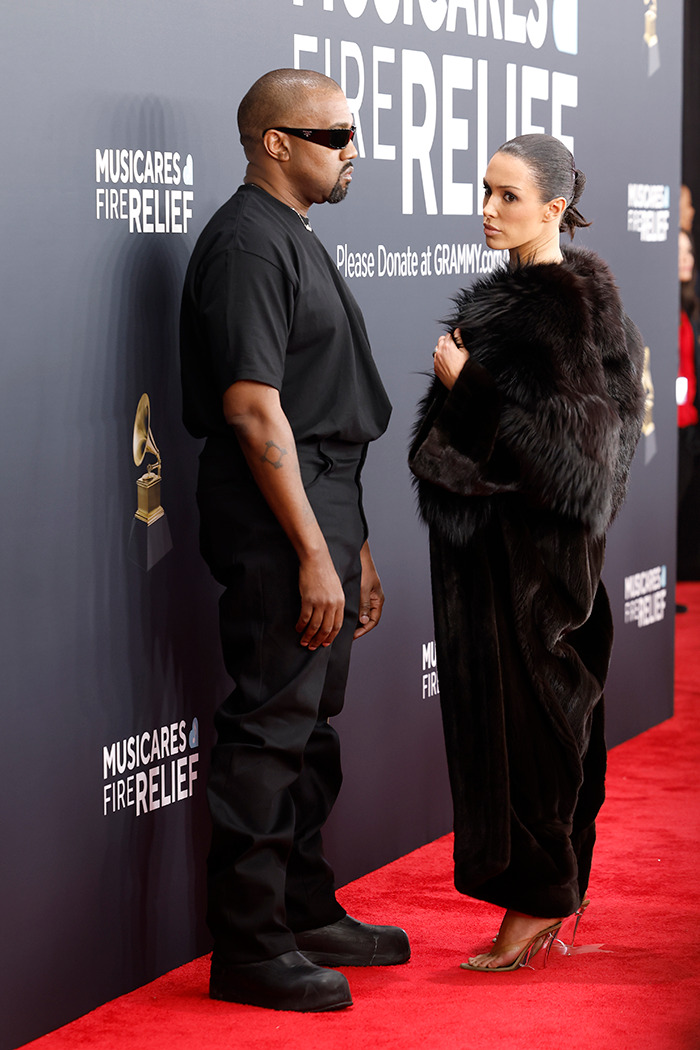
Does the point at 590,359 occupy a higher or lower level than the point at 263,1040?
higher

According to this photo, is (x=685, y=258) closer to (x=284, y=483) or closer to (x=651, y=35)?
(x=651, y=35)

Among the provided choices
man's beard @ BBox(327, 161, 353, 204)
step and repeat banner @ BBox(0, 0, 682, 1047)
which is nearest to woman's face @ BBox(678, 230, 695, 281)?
step and repeat banner @ BBox(0, 0, 682, 1047)

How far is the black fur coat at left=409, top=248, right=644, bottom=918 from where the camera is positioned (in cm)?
302

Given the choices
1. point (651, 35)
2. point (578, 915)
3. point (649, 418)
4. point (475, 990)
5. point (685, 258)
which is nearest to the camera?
point (475, 990)

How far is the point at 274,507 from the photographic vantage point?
2.86 m

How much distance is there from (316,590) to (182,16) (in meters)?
1.18

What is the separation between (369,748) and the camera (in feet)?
13.0

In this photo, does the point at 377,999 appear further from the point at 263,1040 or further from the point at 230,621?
the point at 230,621

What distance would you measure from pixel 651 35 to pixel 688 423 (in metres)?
2.96

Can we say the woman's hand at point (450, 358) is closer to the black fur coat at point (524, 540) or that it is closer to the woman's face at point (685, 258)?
the black fur coat at point (524, 540)

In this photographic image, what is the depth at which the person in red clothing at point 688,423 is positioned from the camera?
7.73 meters

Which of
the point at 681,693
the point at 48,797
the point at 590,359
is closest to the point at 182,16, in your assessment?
the point at 590,359

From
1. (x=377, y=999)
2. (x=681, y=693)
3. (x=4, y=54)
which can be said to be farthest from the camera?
(x=681, y=693)

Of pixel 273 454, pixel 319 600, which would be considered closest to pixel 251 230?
pixel 273 454
